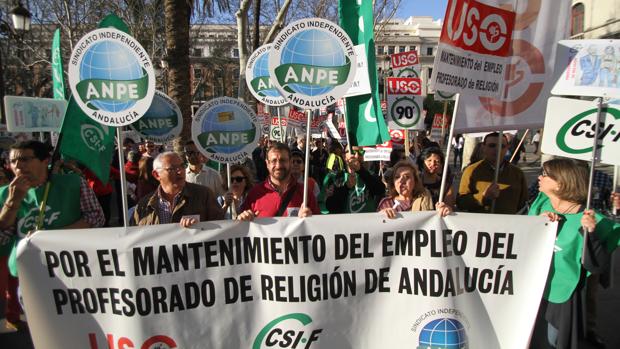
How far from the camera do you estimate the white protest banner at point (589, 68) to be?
289 centimetres

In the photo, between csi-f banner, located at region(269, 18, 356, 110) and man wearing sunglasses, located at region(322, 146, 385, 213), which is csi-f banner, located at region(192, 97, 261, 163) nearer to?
man wearing sunglasses, located at region(322, 146, 385, 213)

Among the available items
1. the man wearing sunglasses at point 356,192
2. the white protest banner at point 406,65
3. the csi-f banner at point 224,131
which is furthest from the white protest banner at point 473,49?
the white protest banner at point 406,65

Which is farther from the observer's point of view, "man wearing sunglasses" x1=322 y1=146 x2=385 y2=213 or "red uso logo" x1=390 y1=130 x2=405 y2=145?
"red uso logo" x1=390 y1=130 x2=405 y2=145

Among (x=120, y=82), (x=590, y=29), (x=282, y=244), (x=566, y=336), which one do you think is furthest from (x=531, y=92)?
(x=590, y=29)

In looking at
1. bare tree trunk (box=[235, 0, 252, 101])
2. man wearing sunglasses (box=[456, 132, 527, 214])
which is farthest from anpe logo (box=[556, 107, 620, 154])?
bare tree trunk (box=[235, 0, 252, 101])

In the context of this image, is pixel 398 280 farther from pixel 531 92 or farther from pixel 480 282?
pixel 531 92

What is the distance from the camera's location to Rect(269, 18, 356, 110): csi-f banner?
3188mm

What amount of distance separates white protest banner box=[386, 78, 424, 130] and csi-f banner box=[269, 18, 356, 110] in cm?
425

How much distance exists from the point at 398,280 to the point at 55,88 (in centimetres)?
563

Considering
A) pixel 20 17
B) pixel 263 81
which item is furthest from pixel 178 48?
pixel 20 17

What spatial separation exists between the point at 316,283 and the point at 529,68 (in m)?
2.42

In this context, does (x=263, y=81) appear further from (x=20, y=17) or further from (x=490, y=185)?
(x=20, y=17)

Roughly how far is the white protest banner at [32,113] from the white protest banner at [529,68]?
5.64 metres

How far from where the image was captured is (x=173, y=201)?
325 cm
